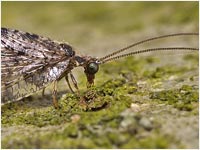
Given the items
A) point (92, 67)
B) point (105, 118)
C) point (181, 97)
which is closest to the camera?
point (105, 118)

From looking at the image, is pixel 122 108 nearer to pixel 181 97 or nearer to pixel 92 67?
pixel 181 97

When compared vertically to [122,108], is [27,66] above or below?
above

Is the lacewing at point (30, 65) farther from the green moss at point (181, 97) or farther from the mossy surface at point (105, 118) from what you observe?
the green moss at point (181, 97)

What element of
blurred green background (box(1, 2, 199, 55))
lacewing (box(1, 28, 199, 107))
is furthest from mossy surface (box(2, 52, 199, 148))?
blurred green background (box(1, 2, 199, 55))

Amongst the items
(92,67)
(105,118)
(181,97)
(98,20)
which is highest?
(98,20)

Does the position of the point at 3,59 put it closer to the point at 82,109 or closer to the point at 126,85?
the point at 82,109

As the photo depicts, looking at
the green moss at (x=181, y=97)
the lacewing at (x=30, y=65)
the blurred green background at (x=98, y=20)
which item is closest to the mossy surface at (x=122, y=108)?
the green moss at (x=181, y=97)

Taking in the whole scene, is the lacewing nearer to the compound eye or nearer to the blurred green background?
the compound eye

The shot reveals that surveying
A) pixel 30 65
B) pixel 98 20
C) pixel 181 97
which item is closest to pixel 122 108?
pixel 181 97
